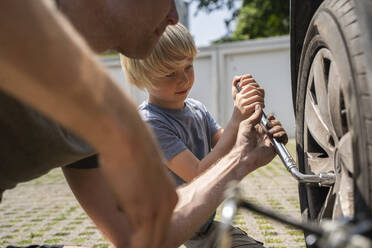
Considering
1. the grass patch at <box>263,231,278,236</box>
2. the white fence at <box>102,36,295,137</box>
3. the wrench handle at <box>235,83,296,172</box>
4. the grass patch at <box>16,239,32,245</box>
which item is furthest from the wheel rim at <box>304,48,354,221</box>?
the white fence at <box>102,36,295,137</box>

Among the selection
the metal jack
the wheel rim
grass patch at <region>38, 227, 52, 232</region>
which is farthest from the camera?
grass patch at <region>38, 227, 52, 232</region>

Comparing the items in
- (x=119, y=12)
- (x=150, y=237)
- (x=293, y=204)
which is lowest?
(x=293, y=204)

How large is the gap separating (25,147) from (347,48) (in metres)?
1.12

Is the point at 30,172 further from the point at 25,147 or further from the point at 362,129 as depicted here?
the point at 362,129

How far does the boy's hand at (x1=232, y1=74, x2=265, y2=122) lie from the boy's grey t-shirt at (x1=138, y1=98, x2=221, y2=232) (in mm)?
411

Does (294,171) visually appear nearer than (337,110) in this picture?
No

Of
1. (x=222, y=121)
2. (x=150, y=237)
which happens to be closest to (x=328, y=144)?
(x=150, y=237)

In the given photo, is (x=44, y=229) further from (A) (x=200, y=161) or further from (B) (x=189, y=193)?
(B) (x=189, y=193)

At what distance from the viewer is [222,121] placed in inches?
422

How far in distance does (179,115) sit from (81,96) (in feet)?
5.43

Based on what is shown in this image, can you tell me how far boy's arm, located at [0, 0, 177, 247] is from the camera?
770mm

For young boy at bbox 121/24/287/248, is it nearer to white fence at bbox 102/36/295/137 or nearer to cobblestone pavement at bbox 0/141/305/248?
cobblestone pavement at bbox 0/141/305/248

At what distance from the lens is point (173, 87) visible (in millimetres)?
2359

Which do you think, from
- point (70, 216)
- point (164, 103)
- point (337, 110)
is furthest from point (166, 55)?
point (70, 216)
